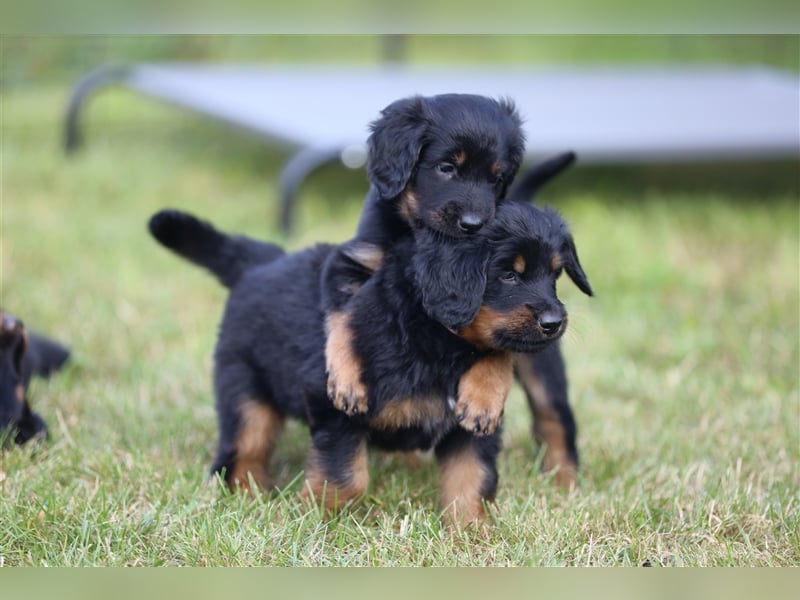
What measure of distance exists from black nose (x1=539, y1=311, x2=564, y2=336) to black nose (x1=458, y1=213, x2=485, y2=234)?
286mm

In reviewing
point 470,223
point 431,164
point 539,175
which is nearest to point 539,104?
point 539,175

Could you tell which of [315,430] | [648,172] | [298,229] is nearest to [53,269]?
[298,229]

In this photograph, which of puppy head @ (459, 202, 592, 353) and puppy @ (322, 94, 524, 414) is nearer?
puppy head @ (459, 202, 592, 353)

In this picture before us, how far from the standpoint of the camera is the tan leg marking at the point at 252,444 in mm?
3158

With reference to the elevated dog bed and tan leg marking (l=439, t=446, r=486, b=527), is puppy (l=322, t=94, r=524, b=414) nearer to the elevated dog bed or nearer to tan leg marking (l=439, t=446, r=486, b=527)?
tan leg marking (l=439, t=446, r=486, b=527)

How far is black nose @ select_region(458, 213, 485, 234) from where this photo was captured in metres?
2.65

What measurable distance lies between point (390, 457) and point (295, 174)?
129 inches

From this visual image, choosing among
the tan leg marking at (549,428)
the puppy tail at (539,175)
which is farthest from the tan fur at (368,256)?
the tan leg marking at (549,428)

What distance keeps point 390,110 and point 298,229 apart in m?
3.61

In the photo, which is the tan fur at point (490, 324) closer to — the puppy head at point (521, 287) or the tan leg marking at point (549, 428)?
the puppy head at point (521, 287)

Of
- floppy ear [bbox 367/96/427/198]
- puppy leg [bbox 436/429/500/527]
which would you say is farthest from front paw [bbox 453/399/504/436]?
floppy ear [bbox 367/96/427/198]

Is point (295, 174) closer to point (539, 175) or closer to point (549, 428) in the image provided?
point (539, 175)

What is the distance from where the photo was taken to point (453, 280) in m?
Answer: 2.59

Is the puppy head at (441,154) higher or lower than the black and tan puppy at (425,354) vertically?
higher
